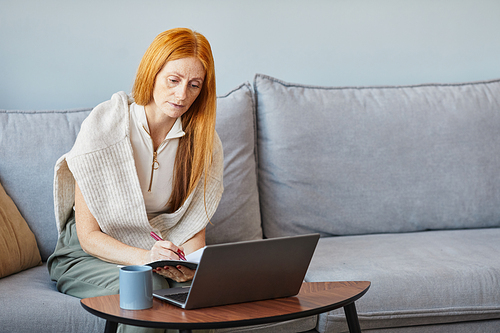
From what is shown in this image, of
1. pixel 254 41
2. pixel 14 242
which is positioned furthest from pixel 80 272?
A: pixel 254 41

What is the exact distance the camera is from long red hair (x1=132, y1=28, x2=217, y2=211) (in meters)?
1.21

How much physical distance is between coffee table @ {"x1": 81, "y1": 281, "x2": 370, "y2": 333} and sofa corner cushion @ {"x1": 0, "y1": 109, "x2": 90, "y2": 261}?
714 mm

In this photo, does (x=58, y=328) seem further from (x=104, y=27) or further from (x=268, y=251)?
(x=104, y=27)

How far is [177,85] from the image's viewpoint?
1.21 m

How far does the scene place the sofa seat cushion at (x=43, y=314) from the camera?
104 centimetres

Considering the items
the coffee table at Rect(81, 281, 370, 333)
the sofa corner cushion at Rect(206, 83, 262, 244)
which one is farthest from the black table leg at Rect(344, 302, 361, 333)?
the sofa corner cushion at Rect(206, 83, 262, 244)

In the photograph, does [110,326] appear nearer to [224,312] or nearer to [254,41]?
[224,312]

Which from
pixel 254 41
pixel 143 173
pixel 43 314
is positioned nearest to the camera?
pixel 43 314

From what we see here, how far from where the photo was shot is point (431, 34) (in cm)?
212

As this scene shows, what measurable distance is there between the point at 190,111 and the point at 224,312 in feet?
2.29

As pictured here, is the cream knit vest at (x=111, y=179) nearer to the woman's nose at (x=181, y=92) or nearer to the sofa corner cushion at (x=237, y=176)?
the woman's nose at (x=181, y=92)

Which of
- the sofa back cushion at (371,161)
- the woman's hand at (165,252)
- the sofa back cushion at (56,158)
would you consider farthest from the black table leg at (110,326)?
the sofa back cushion at (371,161)

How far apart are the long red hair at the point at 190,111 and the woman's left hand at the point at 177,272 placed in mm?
311

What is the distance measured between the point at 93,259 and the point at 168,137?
1.21 feet
